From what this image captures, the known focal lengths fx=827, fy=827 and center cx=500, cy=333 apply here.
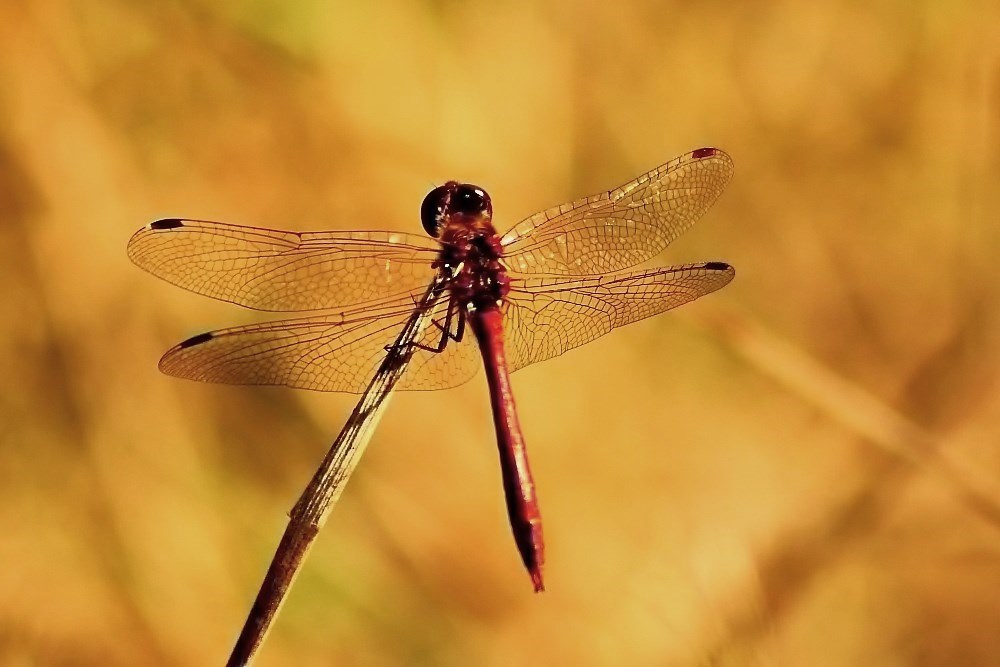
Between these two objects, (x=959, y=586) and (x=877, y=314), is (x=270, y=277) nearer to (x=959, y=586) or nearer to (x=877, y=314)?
(x=877, y=314)

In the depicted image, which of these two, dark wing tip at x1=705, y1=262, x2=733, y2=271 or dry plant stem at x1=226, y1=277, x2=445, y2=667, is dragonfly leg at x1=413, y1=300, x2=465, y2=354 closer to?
dry plant stem at x1=226, y1=277, x2=445, y2=667

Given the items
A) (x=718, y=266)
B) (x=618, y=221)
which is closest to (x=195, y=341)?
(x=618, y=221)

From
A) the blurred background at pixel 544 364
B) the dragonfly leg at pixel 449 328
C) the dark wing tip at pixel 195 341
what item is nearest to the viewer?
the dark wing tip at pixel 195 341

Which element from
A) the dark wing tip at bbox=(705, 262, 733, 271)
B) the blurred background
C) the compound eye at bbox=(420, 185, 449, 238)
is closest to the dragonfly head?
the compound eye at bbox=(420, 185, 449, 238)

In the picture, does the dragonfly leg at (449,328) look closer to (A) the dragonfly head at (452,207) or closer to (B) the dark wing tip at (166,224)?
(A) the dragonfly head at (452,207)

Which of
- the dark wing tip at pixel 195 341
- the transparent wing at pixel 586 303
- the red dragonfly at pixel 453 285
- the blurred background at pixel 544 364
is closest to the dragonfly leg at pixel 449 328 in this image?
the red dragonfly at pixel 453 285

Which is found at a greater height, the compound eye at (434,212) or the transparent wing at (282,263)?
the compound eye at (434,212)

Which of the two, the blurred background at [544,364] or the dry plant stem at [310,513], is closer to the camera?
the dry plant stem at [310,513]
